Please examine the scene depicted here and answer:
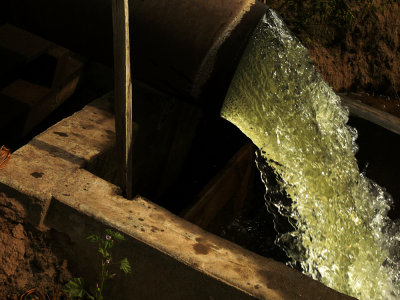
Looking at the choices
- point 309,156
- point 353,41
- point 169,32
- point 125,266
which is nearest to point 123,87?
point 169,32

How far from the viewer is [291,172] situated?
11.2ft

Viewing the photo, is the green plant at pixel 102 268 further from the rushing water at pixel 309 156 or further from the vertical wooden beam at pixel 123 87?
the rushing water at pixel 309 156

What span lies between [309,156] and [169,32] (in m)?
1.24

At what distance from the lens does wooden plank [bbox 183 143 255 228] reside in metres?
3.66

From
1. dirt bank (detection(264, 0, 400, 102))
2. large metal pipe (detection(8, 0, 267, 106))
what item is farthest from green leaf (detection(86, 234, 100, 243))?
dirt bank (detection(264, 0, 400, 102))

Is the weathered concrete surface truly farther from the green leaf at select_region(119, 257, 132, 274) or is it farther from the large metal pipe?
the large metal pipe

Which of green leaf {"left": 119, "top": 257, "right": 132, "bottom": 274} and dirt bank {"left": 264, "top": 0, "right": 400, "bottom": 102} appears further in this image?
dirt bank {"left": 264, "top": 0, "right": 400, "bottom": 102}

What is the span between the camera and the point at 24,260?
8.14 ft

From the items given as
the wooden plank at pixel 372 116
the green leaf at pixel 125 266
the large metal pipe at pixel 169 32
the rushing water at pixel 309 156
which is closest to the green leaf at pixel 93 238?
the green leaf at pixel 125 266

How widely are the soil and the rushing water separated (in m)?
1.13

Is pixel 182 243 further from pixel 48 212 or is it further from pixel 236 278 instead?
pixel 48 212

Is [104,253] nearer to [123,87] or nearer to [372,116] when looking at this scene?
[123,87]

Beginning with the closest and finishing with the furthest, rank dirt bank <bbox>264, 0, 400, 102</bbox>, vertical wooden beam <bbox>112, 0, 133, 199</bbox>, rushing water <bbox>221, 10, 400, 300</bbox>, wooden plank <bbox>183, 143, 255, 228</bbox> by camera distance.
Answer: vertical wooden beam <bbox>112, 0, 133, 199</bbox>, rushing water <bbox>221, 10, 400, 300</bbox>, wooden plank <bbox>183, 143, 255, 228</bbox>, dirt bank <bbox>264, 0, 400, 102</bbox>

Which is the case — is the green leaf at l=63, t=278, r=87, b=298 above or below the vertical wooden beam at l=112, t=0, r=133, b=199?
below
